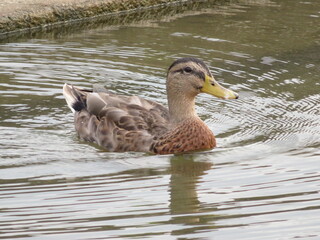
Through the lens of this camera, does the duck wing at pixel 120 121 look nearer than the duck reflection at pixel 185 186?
No

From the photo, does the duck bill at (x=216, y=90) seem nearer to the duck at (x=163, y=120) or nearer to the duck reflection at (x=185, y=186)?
the duck at (x=163, y=120)

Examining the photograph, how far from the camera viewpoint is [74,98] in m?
10.7

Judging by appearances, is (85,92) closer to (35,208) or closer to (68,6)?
(35,208)

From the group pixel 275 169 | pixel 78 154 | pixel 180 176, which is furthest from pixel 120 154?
pixel 275 169

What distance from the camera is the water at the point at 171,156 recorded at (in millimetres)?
7285

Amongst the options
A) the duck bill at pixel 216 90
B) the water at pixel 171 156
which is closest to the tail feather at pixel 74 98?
the water at pixel 171 156

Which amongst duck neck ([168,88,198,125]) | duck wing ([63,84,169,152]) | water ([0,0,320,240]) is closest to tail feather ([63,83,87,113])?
duck wing ([63,84,169,152])

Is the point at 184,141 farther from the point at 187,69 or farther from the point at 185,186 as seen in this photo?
the point at 185,186

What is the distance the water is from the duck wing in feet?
0.54

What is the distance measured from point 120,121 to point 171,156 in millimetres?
752

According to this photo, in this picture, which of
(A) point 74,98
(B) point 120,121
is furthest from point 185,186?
(A) point 74,98

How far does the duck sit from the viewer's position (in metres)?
9.73

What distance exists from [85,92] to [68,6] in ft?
14.4

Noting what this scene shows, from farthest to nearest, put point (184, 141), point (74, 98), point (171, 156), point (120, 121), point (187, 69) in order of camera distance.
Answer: point (74, 98)
point (120, 121)
point (187, 69)
point (184, 141)
point (171, 156)
